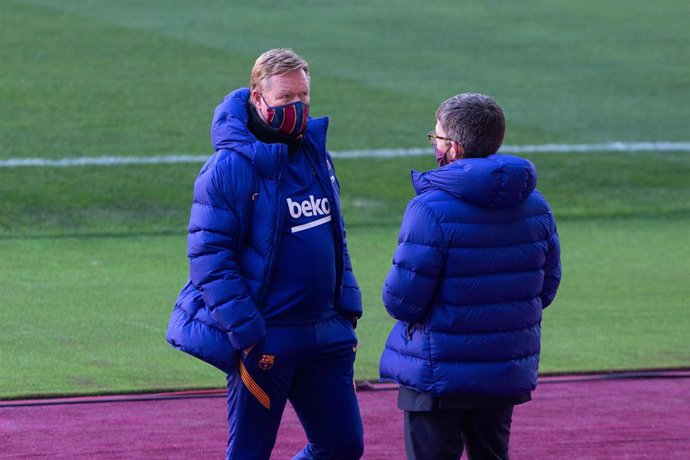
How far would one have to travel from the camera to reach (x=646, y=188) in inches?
526

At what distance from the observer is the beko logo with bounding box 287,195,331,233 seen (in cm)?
441

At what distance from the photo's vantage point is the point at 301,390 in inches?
180

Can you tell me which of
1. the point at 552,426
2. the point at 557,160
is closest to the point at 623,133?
the point at 557,160

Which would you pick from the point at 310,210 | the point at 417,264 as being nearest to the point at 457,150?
→ the point at 417,264

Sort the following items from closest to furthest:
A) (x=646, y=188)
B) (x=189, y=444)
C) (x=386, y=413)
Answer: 1. (x=189, y=444)
2. (x=386, y=413)
3. (x=646, y=188)

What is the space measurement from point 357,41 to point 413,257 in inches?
599

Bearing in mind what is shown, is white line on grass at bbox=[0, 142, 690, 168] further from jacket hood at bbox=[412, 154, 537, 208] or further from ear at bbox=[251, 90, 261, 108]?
jacket hood at bbox=[412, 154, 537, 208]

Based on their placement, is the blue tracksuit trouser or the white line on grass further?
the white line on grass

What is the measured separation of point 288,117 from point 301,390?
0.92m

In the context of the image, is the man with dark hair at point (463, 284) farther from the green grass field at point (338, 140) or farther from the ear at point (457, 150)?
the green grass field at point (338, 140)

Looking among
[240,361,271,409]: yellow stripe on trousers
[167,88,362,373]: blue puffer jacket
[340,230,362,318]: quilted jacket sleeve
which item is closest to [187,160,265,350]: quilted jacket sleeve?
[167,88,362,373]: blue puffer jacket

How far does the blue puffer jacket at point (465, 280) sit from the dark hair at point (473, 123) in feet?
0.23

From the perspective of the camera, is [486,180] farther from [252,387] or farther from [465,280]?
[252,387]

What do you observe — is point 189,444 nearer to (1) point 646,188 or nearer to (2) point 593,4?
(1) point 646,188
